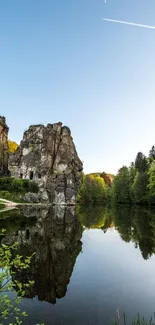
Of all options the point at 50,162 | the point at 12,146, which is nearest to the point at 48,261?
the point at 50,162

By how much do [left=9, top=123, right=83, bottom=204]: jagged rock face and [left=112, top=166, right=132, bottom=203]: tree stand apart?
19.5m

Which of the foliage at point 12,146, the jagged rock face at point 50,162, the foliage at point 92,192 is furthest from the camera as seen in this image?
the foliage at point 92,192

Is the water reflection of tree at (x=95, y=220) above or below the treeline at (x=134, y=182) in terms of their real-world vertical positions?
below

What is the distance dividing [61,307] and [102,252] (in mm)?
9738

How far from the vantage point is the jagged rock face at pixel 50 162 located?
69500 millimetres

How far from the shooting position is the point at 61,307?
8.64 meters

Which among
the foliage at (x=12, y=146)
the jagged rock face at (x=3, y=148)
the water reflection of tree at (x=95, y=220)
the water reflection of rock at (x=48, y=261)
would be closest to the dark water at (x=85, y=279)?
the water reflection of rock at (x=48, y=261)

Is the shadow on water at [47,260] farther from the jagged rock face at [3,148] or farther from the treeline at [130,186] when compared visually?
the jagged rock face at [3,148]

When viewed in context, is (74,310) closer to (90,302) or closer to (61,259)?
(90,302)

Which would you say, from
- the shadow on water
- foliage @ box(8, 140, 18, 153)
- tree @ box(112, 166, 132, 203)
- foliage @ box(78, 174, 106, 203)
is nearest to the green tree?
tree @ box(112, 166, 132, 203)

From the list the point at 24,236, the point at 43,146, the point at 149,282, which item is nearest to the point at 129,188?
the point at 43,146

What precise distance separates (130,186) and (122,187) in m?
4.52

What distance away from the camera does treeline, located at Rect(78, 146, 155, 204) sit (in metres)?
71.9

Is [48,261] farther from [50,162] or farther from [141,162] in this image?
[141,162]
